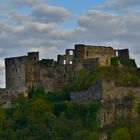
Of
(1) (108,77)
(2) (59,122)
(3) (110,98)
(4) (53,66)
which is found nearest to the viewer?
(2) (59,122)

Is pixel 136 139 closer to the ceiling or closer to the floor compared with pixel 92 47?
closer to the floor

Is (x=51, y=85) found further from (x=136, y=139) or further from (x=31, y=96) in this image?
(x=136, y=139)

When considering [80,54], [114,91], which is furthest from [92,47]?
[114,91]

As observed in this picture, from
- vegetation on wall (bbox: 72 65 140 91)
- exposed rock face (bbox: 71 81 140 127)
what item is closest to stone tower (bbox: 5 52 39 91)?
vegetation on wall (bbox: 72 65 140 91)

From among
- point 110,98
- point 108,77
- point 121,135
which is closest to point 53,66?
point 108,77

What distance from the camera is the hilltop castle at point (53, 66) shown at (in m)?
108

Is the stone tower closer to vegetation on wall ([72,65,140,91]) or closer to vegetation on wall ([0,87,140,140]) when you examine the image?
vegetation on wall ([0,87,140,140])

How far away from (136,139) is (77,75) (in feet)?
37.6

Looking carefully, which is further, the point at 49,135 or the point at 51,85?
the point at 51,85

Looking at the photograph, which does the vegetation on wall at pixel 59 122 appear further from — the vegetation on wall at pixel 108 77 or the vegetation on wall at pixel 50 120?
the vegetation on wall at pixel 108 77

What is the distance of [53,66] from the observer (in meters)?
110

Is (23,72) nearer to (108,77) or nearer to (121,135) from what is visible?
(108,77)

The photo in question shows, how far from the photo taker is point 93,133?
97.2 m

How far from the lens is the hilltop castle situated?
108m
